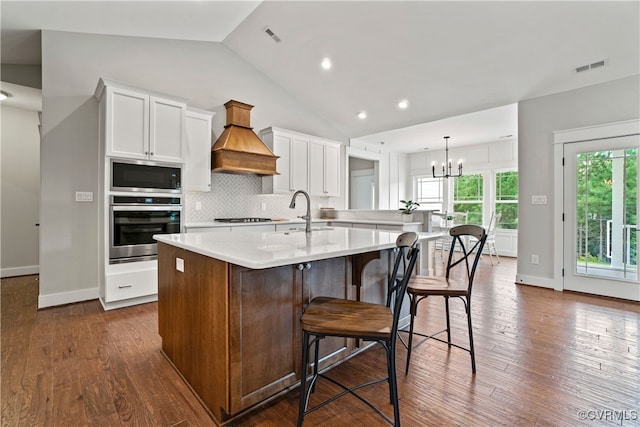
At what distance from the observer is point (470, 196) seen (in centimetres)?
729

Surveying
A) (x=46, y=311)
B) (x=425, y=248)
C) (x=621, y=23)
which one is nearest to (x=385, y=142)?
(x=425, y=248)

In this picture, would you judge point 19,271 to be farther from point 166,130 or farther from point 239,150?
Result: point 239,150

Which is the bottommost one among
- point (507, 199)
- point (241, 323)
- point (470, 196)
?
point (241, 323)

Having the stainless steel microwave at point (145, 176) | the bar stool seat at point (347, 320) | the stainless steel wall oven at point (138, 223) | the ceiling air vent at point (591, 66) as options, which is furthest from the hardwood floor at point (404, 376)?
the ceiling air vent at point (591, 66)

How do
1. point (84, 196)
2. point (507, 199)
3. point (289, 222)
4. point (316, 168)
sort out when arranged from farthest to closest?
point (507, 199) → point (316, 168) → point (289, 222) → point (84, 196)

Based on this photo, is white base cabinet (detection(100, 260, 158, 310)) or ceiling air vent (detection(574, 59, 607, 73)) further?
ceiling air vent (detection(574, 59, 607, 73))

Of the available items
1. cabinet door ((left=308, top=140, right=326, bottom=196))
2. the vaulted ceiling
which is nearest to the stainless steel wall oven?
the vaulted ceiling

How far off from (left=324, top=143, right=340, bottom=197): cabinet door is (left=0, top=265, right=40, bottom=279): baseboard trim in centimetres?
500

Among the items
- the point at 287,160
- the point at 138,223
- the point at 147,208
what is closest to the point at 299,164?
the point at 287,160

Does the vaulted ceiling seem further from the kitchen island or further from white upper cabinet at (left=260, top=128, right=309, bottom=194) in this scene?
the kitchen island

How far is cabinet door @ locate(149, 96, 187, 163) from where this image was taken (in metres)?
3.37

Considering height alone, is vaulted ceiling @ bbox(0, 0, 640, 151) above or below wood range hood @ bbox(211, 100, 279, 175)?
above

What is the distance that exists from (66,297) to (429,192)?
7591 mm

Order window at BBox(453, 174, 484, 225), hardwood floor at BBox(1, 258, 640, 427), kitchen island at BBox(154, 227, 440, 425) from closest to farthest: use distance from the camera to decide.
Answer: kitchen island at BBox(154, 227, 440, 425)
hardwood floor at BBox(1, 258, 640, 427)
window at BBox(453, 174, 484, 225)
